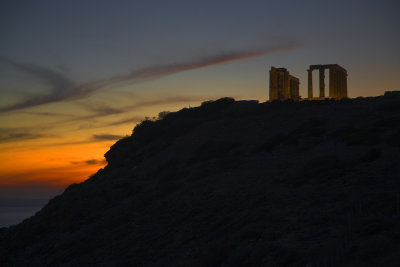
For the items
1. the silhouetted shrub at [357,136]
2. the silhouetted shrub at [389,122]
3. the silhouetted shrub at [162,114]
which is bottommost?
the silhouetted shrub at [357,136]

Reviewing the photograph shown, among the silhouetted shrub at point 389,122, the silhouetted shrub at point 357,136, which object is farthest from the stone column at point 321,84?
the silhouetted shrub at point 357,136

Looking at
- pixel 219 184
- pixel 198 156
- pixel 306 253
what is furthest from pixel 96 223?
pixel 306 253

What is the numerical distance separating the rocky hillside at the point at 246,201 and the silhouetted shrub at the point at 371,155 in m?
0.06

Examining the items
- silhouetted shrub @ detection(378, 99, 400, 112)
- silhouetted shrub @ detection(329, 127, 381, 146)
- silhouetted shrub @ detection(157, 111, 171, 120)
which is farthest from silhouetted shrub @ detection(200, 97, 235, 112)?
silhouetted shrub @ detection(329, 127, 381, 146)

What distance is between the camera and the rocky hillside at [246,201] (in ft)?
57.8

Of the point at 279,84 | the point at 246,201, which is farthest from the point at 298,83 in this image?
the point at 246,201

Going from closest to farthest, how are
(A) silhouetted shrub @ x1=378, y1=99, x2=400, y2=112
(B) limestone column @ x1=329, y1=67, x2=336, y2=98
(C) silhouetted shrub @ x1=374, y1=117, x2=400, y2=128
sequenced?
(C) silhouetted shrub @ x1=374, y1=117, x2=400, y2=128, (A) silhouetted shrub @ x1=378, y1=99, x2=400, y2=112, (B) limestone column @ x1=329, y1=67, x2=336, y2=98

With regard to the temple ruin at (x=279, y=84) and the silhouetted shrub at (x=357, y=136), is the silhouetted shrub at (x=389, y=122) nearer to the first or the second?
the silhouetted shrub at (x=357, y=136)

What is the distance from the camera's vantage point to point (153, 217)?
31656 millimetres

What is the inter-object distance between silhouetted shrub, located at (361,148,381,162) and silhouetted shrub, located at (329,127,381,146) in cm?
331

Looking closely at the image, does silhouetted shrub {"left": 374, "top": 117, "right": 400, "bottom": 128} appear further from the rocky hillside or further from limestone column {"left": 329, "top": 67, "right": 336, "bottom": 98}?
limestone column {"left": 329, "top": 67, "right": 336, "bottom": 98}

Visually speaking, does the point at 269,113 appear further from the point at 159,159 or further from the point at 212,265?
the point at 212,265

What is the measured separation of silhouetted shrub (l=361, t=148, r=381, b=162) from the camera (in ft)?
95.8

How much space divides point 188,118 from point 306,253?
48.2 m
